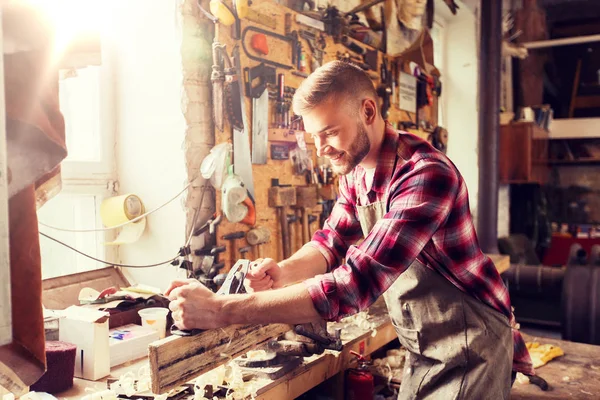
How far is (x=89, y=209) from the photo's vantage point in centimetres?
278

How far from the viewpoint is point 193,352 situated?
→ 1.60 metres

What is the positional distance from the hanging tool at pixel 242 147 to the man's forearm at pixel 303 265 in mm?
843

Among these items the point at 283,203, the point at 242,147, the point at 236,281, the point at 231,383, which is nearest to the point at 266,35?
the point at 242,147

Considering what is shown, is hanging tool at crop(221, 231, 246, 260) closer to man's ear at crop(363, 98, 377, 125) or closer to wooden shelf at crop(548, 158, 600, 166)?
man's ear at crop(363, 98, 377, 125)

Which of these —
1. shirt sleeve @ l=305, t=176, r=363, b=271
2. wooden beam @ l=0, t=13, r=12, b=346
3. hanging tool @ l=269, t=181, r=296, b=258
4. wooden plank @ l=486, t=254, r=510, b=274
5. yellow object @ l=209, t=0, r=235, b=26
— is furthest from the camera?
wooden plank @ l=486, t=254, r=510, b=274

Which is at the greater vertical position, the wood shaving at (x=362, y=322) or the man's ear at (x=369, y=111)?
the man's ear at (x=369, y=111)

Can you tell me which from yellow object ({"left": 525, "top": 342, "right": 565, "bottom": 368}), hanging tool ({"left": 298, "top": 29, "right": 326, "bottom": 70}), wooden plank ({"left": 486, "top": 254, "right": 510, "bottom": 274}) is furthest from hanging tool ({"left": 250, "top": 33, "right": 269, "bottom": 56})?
wooden plank ({"left": 486, "top": 254, "right": 510, "bottom": 274})

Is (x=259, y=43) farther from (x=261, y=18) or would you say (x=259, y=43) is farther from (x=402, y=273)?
(x=402, y=273)

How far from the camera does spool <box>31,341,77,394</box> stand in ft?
5.78

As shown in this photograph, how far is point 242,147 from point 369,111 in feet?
3.80

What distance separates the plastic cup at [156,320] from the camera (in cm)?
224

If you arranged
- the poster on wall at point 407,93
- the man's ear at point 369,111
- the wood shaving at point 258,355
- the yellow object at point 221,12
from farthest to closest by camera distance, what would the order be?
the poster on wall at point 407,93
the yellow object at point 221,12
the wood shaving at point 258,355
the man's ear at point 369,111

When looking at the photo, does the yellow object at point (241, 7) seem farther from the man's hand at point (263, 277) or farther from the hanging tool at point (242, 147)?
the man's hand at point (263, 277)

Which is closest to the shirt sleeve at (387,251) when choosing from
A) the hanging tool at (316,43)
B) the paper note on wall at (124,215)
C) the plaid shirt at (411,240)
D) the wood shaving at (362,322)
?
the plaid shirt at (411,240)
